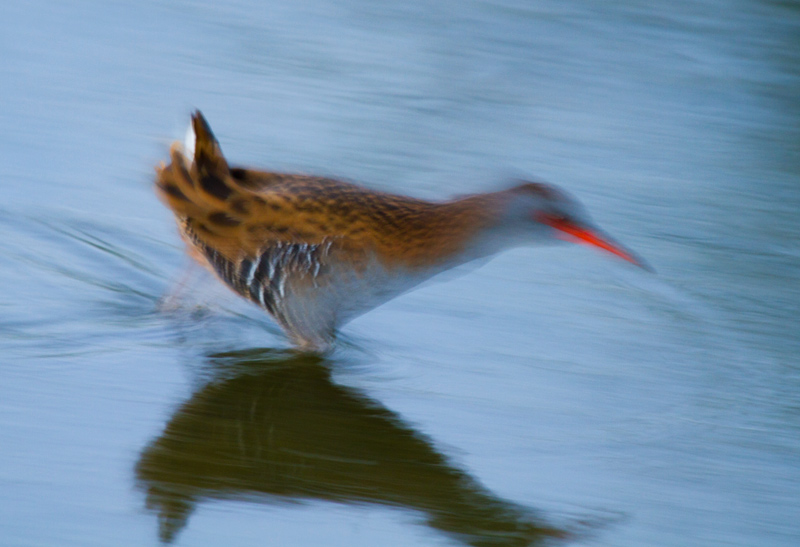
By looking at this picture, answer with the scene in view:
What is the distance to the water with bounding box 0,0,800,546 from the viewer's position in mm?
3107

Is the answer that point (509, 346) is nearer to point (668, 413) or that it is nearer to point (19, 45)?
point (668, 413)

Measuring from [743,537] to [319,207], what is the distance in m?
1.61

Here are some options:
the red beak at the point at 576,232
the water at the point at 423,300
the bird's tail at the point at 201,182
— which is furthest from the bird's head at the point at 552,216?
the bird's tail at the point at 201,182

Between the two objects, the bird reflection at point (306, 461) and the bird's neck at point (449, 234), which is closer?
the bird reflection at point (306, 461)

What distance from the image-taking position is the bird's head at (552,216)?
390cm

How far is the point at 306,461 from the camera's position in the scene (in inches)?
127

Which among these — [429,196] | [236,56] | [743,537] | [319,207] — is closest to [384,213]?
[319,207]

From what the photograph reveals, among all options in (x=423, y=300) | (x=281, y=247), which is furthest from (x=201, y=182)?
(x=423, y=300)

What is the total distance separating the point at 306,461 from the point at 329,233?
34.9 inches

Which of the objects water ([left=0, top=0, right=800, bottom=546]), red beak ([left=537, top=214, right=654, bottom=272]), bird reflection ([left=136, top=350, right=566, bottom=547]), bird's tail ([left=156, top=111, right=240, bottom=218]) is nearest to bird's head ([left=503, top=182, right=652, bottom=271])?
red beak ([left=537, top=214, right=654, bottom=272])

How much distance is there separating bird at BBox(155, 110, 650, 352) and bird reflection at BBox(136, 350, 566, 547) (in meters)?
0.30

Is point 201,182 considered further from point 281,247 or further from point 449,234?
point 449,234

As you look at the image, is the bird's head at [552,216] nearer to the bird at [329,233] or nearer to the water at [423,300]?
the bird at [329,233]

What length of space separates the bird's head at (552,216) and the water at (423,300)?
39 centimetres
